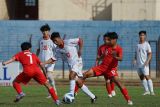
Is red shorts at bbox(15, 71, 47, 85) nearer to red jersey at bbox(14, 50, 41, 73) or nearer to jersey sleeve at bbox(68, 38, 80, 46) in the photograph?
red jersey at bbox(14, 50, 41, 73)

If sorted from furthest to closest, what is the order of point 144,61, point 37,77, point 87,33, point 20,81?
1. point 87,33
2. point 144,61
3. point 20,81
4. point 37,77

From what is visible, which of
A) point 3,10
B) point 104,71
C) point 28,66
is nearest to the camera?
point 28,66

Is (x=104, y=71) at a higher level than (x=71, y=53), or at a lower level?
lower

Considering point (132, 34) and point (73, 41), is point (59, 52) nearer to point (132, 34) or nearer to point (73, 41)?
point (73, 41)

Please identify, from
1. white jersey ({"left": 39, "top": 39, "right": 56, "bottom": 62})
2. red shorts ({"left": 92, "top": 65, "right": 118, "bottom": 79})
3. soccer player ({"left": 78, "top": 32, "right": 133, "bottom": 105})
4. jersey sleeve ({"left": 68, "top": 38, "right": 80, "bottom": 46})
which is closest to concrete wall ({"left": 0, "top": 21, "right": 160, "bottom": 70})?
white jersey ({"left": 39, "top": 39, "right": 56, "bottom": 62})

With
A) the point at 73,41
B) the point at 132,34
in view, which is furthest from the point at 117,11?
the point at 73,41

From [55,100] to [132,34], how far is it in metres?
21.2

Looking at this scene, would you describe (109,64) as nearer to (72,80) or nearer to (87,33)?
(72,80)

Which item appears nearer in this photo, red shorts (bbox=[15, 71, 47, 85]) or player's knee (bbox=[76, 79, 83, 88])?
red shorts (bbox=[15, 71, 47, 85])

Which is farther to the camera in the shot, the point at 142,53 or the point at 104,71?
the point at 142,53

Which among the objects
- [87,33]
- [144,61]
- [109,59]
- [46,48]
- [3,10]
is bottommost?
[144,61]

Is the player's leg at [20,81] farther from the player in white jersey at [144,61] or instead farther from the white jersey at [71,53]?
the player in white jersey at [144,61]

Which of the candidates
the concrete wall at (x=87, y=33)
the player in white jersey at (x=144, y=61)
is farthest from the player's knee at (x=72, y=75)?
the concrete wall at (x=87, y=33)

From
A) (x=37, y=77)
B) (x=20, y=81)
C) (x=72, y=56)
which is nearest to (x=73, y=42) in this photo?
(x=72, y=56)
